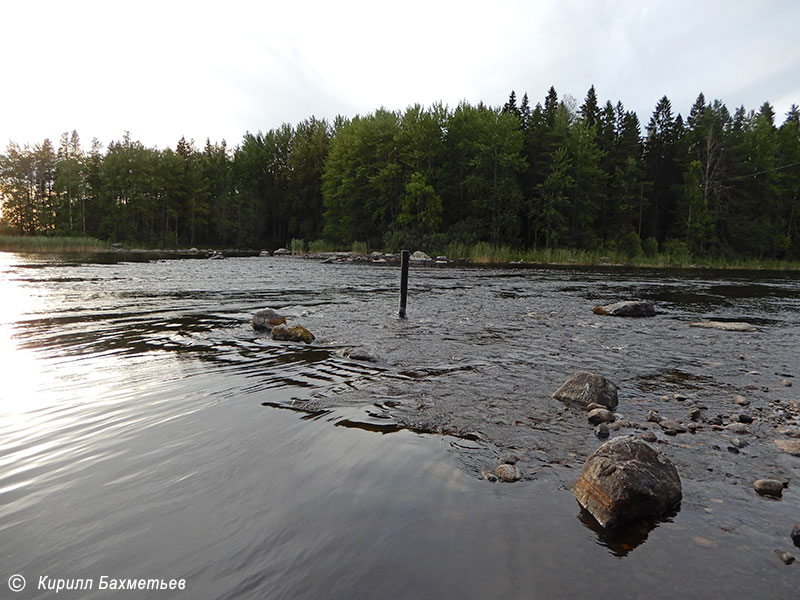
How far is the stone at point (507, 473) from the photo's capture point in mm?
3623

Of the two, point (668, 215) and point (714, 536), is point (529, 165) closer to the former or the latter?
point (668, 215)

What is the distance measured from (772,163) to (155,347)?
79.9m

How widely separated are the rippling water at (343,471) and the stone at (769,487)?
10 cm

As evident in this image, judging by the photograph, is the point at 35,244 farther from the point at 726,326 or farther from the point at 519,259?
the point at 726,326

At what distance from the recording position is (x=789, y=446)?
13.8 feet

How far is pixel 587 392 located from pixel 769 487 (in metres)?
2.19

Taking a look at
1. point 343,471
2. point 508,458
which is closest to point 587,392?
point 508,458

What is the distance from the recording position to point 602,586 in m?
2.45

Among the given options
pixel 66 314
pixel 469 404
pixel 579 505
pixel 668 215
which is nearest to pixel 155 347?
pixel 66 314

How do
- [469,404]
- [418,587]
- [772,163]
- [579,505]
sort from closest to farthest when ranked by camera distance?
[418,587] → [579,505] → [469,404] → [772,163]

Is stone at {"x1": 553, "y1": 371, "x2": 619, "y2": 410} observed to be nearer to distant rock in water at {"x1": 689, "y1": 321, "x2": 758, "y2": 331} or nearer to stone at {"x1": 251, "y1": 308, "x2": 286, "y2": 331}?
stone at {"x1": 251, "y1": 308, "x2": 286, "y2": 331}

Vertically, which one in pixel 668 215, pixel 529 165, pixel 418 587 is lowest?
pixel 418 587

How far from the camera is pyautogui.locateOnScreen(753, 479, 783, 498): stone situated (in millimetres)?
3403

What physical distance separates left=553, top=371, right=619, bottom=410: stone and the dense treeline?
4766 cm
